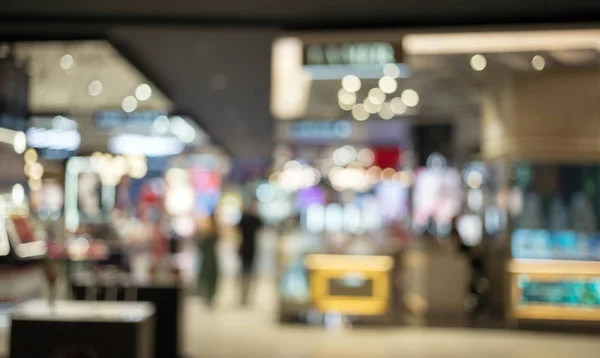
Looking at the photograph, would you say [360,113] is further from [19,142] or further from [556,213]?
[19,142]

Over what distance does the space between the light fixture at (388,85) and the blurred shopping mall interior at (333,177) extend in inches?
3.3

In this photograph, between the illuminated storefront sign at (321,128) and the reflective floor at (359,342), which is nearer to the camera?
the reflective floor at (359,342)

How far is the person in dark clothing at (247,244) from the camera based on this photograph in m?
10.4

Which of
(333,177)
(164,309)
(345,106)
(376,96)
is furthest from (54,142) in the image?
(333,177)

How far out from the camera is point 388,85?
9.74 m

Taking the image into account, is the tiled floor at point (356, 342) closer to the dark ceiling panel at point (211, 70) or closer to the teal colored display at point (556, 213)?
→ the teal colored display at point (556, 213)

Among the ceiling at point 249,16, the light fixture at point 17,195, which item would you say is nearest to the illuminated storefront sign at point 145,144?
the light fixture at point 17,195

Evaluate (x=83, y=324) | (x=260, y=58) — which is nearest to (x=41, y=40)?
(x=83, y=324)

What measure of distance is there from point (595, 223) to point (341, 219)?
4.82 metres

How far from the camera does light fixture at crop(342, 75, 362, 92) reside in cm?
938

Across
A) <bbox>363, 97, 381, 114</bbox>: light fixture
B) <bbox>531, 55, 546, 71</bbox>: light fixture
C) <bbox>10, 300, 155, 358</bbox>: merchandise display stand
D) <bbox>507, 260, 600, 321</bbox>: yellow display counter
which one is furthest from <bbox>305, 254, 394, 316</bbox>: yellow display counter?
<bbox>10, 300, 155, 358</bbox>: merchandise display stand

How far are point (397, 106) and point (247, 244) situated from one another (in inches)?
150

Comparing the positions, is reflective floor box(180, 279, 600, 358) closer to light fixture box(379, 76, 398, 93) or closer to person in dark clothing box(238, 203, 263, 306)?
person in dark clothing box(238, 203, 263, 306)

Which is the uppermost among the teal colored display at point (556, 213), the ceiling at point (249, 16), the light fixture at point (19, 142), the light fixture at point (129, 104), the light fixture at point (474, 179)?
the light fixture at point (129, 104)
